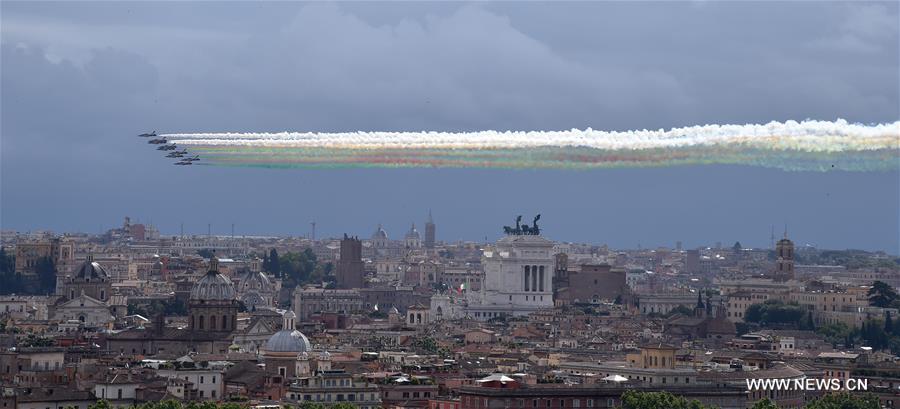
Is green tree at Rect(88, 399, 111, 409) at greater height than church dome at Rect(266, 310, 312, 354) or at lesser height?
lesser

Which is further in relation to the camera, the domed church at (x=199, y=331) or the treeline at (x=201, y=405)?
the domed church at (x=199, y=331)

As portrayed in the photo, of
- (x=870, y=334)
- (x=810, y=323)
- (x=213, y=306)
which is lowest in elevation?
(x=810, y=323)

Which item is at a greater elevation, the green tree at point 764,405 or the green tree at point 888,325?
the green tree at point 764,405

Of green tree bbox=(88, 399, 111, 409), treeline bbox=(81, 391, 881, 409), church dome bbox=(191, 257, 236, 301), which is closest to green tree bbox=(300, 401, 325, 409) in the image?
treeline bbox=(81, 391, 881, 409)

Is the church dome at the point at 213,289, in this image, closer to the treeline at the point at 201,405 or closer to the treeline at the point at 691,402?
the treeline at the point at 201,405

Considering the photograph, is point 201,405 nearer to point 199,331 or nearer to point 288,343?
point 288,343

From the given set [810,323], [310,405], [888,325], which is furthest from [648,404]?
[810,323]

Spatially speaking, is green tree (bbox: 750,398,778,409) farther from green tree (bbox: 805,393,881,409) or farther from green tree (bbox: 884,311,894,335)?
green tree (bbox: 884,311,894,335)

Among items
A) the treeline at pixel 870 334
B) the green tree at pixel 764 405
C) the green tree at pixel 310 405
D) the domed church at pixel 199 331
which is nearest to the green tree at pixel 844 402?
the green tree at pixel 764 405
